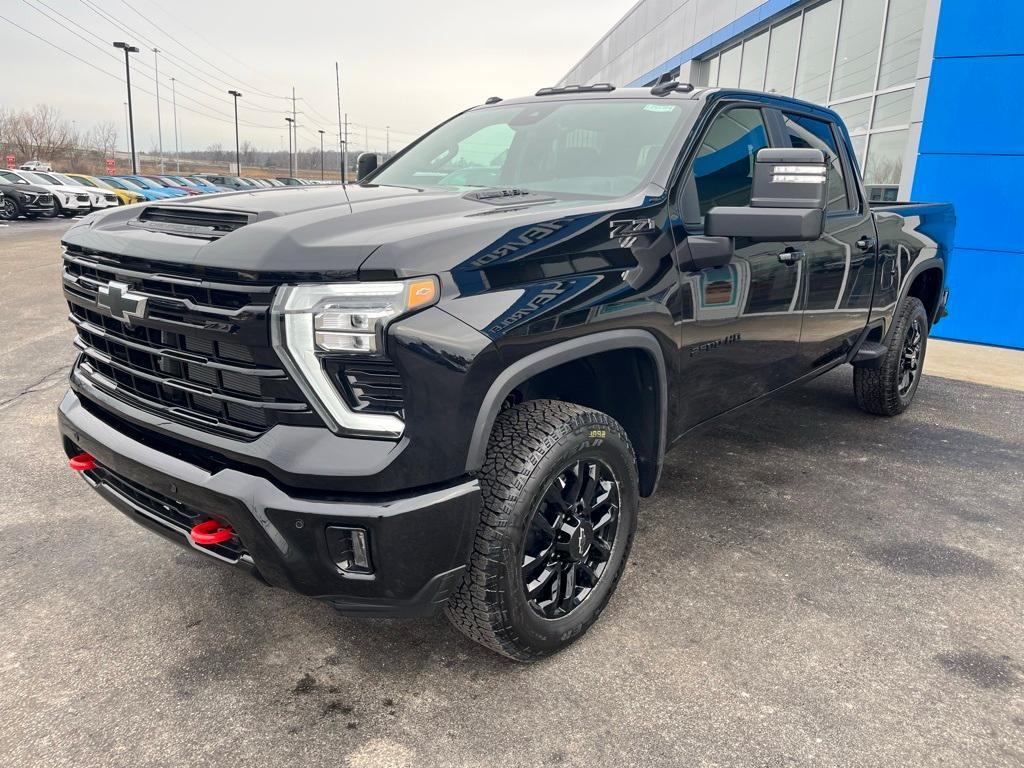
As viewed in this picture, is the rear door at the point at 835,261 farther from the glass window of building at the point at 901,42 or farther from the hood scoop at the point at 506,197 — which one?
the glass window of building at the point at 901,42

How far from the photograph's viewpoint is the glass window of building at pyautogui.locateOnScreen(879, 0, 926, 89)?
9523 mm

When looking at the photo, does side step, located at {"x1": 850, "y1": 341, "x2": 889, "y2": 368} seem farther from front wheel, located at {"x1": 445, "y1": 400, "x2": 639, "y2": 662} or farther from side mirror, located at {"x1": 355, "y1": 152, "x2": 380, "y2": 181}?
side mirror, located at {"x1": 355, "y1": 152, "x2": 380, "y2": 181}

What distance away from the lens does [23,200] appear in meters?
22.6

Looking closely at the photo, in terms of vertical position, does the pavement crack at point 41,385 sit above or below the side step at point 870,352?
below

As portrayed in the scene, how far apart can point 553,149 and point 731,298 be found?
988mm

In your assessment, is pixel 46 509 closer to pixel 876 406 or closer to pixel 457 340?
pixel 457 340

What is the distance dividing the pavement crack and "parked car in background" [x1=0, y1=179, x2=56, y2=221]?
2023 cm

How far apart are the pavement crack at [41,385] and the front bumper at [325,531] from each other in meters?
3.74

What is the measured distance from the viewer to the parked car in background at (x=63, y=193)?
2353 cm

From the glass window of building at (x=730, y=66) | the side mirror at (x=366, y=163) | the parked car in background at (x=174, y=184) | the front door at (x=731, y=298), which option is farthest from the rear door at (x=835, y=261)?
the parked car in background at (x=174, y=184)

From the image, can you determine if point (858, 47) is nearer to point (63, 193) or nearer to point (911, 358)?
point (911, 358)

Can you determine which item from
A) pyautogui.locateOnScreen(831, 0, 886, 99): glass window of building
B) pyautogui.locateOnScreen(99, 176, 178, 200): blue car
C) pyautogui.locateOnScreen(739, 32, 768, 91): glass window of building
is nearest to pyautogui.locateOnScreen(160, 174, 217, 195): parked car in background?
pyautogui.locateOnScreen(99, 176, 178, 200): blue car

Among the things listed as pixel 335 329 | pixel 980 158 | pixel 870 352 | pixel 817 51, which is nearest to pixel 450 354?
pixel 335 329

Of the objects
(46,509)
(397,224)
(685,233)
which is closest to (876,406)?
(685,233)
